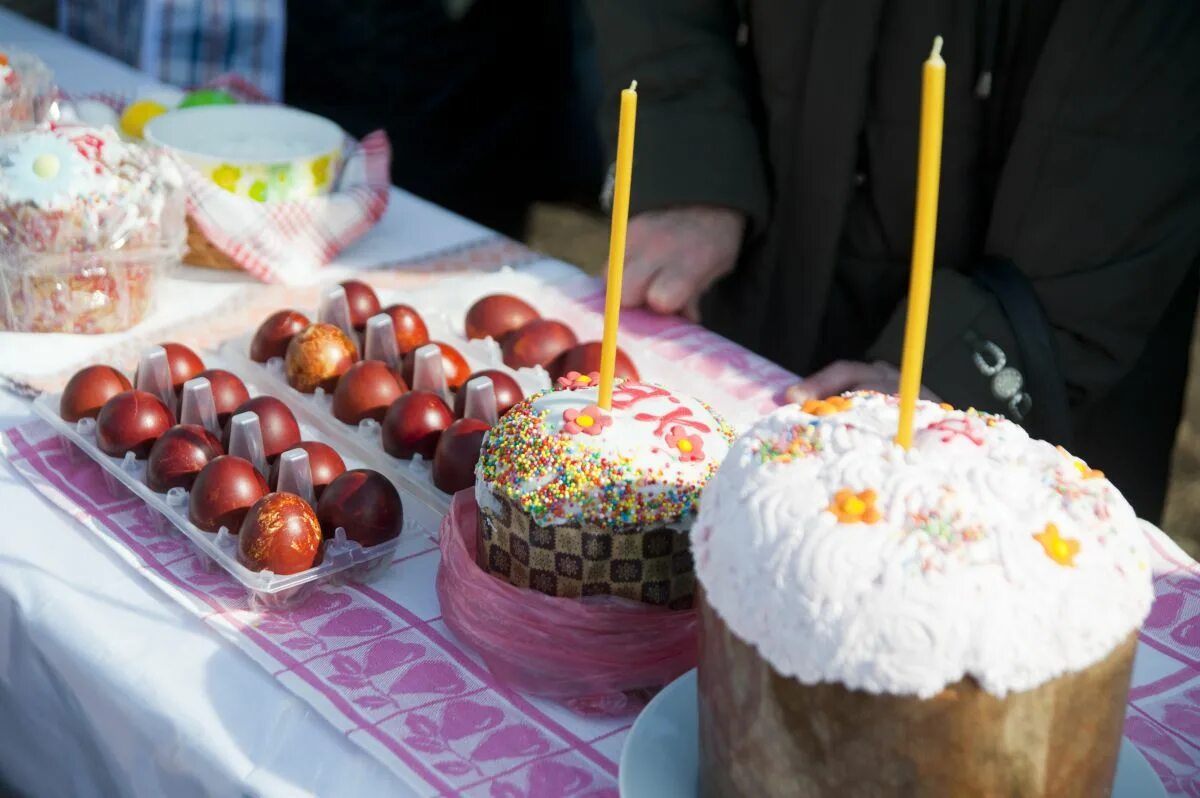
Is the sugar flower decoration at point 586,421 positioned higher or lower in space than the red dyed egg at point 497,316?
higher

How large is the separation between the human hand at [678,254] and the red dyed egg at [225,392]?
1.55 feet

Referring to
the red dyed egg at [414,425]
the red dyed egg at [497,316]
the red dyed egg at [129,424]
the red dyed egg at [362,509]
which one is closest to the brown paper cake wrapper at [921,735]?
the red dyed egg at [362,509]

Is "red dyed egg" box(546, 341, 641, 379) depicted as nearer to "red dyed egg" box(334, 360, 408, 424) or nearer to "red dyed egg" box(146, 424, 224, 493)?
"red dyed egg" box(334, 360, 408, 424)

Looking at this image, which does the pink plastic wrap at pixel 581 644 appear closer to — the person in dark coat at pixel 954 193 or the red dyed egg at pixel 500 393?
the red dyed egg at pixel 500 393

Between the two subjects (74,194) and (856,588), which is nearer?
(856,588)

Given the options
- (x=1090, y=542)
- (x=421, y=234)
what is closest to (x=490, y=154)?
(x=421, y=234)

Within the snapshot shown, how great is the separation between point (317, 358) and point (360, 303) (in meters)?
0.12

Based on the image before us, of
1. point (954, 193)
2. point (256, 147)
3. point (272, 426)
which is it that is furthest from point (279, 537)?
point (954, 193)

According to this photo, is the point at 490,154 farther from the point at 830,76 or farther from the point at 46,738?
the point at 46,738

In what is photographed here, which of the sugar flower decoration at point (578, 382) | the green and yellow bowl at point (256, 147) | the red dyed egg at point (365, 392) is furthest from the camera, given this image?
the green and yellow bowl at point (256, 147)

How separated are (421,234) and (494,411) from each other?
61 cm

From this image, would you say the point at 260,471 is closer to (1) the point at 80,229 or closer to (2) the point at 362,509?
(2) the point at 362,509

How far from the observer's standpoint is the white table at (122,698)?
2.74ft

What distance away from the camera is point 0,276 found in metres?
1.34
